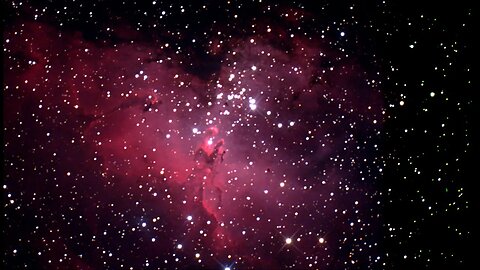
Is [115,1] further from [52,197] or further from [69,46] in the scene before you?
[52,197]

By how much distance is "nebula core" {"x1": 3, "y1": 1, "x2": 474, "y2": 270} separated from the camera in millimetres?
900

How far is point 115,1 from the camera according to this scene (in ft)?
2.89

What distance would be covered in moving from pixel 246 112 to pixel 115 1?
49cm

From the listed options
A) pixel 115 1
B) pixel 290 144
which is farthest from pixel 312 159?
pixel 115 1

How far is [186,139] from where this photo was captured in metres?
0.94

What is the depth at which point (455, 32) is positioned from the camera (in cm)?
93

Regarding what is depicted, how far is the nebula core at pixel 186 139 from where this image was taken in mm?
900

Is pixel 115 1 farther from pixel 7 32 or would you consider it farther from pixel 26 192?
pixel 26 192

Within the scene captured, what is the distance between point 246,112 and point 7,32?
0.73 metres

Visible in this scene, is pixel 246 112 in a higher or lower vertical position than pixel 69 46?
lower

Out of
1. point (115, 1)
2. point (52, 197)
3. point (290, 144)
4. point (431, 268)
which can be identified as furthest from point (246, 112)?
point (431, 268)

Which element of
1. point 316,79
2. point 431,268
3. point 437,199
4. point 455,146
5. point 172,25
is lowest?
point 431,268

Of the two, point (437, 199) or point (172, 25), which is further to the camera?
point (437, 199)

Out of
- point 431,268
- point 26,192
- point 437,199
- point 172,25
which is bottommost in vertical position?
point 431,268
